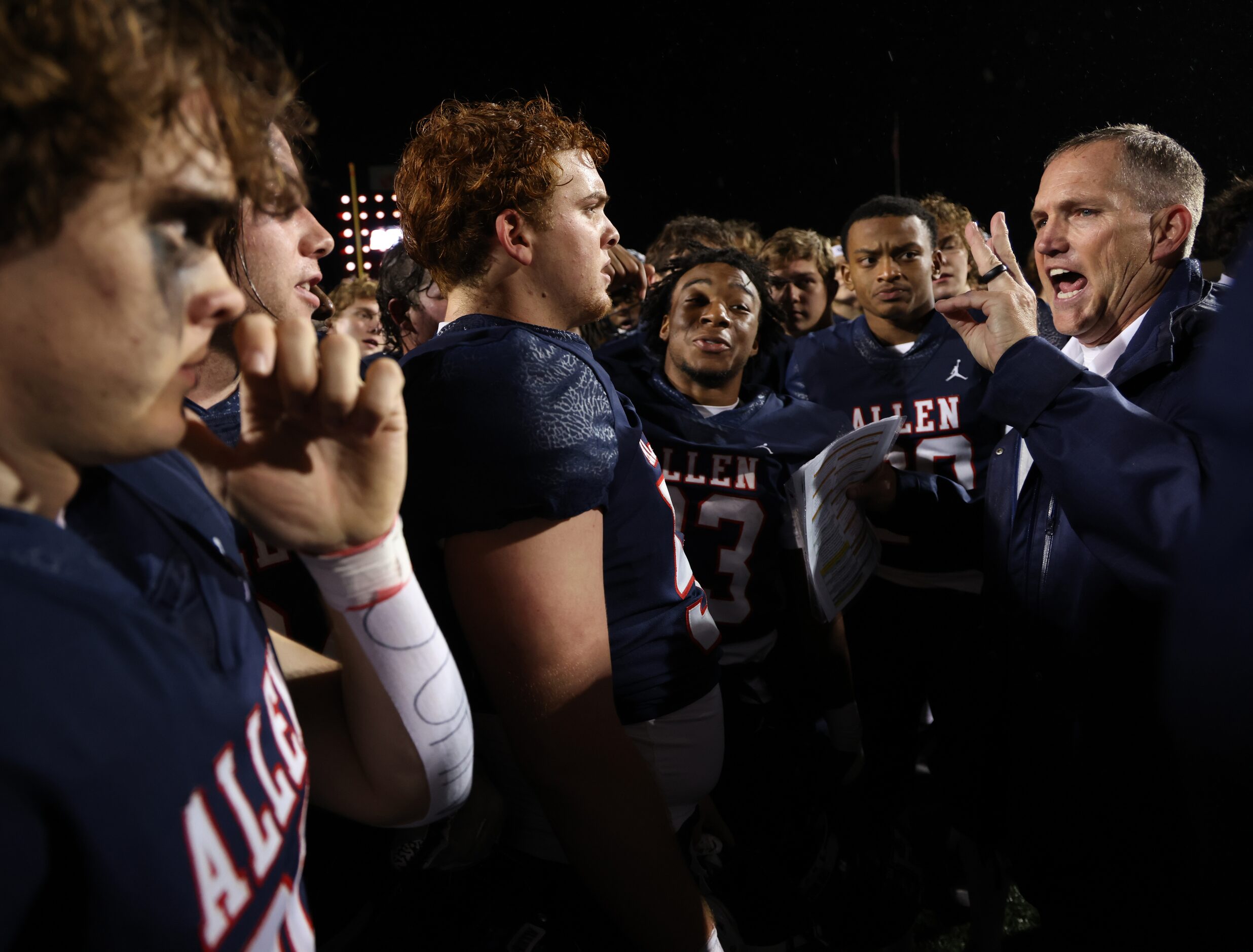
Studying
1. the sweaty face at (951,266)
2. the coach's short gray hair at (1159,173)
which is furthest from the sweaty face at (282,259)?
the sweaty face at (951,266)

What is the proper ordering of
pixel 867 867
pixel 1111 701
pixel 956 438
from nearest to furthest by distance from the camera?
pixel 1111 701
pixel 867 867
pixel 956 438

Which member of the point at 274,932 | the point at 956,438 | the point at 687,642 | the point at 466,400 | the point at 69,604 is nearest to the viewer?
the point at 69,604

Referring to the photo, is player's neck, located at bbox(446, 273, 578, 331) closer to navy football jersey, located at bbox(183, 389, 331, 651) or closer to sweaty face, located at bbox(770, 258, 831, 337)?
navy football jersey, located at bbox(183, 389, 331, 651)

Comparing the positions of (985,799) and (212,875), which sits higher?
(212,875)

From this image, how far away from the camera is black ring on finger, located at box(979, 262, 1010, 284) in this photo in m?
1.92

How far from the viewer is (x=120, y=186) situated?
628 mm

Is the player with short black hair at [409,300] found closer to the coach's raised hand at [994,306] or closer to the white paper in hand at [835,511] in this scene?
the white paper in hand at [835,511]

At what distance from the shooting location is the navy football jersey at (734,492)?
2.46 metres

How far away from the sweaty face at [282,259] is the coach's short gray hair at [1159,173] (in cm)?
196

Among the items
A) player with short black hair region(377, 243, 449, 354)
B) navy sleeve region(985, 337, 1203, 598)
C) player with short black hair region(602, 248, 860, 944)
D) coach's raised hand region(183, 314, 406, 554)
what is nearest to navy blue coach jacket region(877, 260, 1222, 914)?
navy sleeve region(985, 337, 1203, 598)

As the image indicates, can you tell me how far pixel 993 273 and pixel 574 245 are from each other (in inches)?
41.7

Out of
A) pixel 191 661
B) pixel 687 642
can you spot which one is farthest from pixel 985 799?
pixel 191 661

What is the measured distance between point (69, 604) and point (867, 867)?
249cm

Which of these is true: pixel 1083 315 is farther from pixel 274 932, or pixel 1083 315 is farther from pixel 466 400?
pixel 274 932
